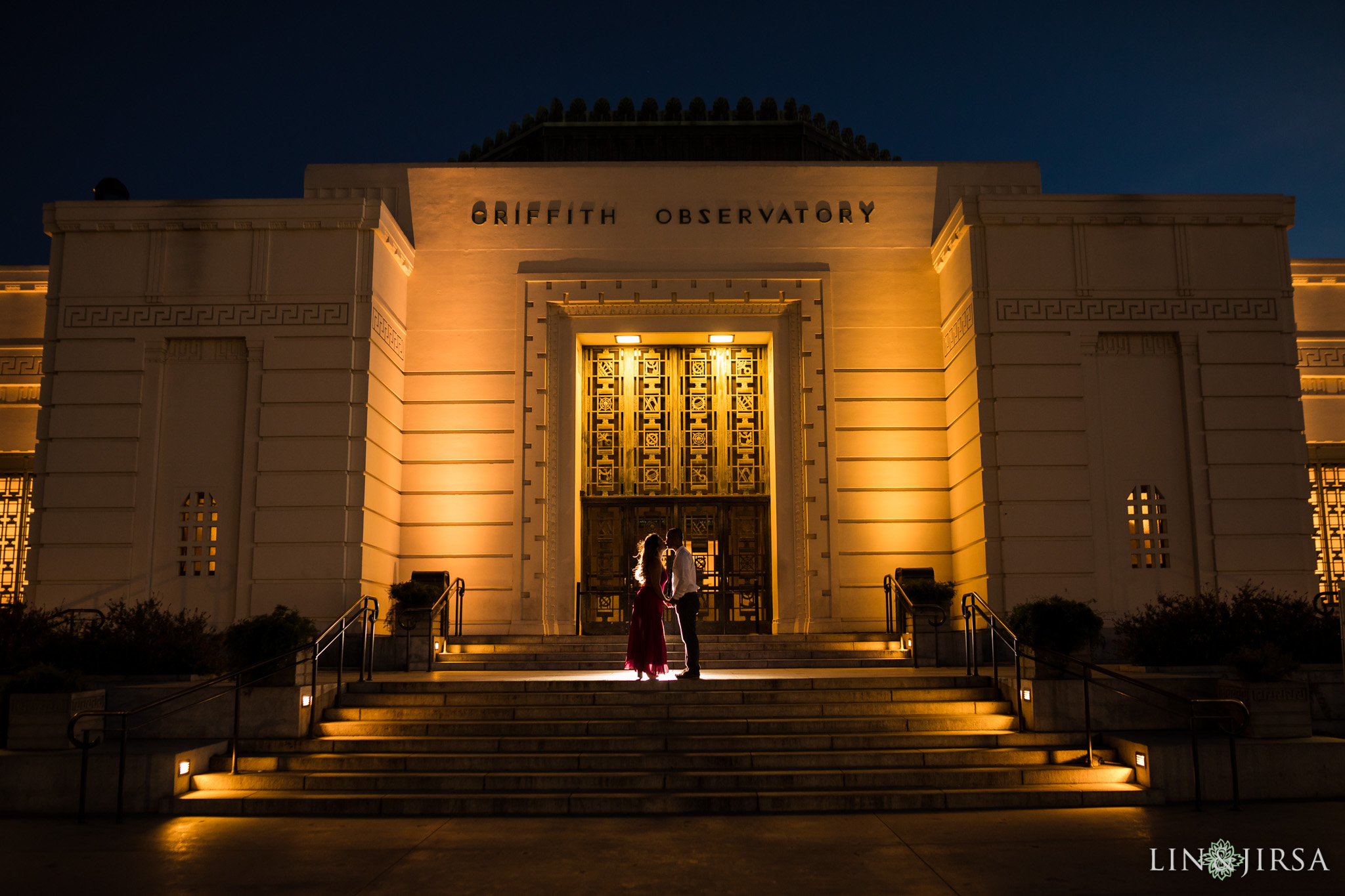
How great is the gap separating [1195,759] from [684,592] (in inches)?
209

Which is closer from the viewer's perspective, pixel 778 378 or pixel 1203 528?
pixel 1203 528

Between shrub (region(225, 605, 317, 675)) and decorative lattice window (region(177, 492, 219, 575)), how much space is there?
5.02m

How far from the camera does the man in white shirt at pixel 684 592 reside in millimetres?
11961

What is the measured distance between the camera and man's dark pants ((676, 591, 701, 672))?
1184cm

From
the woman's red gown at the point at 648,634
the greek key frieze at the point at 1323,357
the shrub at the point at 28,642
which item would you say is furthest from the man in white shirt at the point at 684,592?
the greek key frieze at the point at 1323,357

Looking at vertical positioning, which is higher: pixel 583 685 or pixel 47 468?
pixel 47 468

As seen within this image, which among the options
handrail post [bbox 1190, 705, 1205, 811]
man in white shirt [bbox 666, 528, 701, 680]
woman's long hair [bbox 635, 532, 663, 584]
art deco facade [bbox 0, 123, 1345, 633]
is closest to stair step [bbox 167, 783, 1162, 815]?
handrail post [bbox 1190, 705, 1205, 811]

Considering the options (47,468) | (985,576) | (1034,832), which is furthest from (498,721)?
(47,468)

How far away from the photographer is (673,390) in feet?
60.4

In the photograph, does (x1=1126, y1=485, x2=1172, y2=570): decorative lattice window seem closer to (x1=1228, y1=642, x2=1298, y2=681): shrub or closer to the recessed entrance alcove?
the recessed entrance alcove

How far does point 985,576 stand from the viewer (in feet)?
50.6

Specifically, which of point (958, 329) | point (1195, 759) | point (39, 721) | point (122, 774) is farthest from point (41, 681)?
point (958, 329)

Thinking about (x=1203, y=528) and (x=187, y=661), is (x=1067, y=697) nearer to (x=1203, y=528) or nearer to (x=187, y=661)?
(x=1203, y=528)

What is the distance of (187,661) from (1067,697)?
895cm
